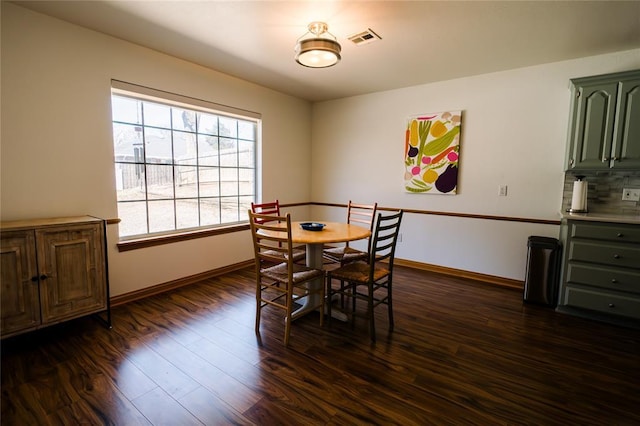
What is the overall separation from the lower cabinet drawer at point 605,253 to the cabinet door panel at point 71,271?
4.10m

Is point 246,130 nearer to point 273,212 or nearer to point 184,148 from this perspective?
point 184,148

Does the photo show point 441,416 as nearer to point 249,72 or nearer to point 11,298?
point 11,298

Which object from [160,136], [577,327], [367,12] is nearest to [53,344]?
[160,136]

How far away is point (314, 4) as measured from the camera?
2117 millimetres

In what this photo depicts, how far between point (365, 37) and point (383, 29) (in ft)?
0.61

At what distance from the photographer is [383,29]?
96.9 inches

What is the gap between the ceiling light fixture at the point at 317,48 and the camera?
2160 millimetres

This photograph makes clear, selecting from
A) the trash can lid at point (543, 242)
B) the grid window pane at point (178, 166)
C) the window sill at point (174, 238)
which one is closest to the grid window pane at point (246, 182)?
the grid window pane at point (178, 166)

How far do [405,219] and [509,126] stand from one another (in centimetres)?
165

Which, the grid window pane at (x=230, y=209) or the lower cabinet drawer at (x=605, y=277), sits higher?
the grid window pane at (x=230, y=209)

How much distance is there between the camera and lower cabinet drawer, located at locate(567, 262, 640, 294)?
99.5 inches

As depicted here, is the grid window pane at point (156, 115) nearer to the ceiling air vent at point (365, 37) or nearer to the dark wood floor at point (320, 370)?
the dark wood floor at point (320, 370)

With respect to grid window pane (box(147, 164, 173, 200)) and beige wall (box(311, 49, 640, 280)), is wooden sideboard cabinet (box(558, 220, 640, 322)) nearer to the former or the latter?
beige wall (box(311, 49, 640, 280))

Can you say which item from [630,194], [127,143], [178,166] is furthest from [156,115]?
[630,194]
